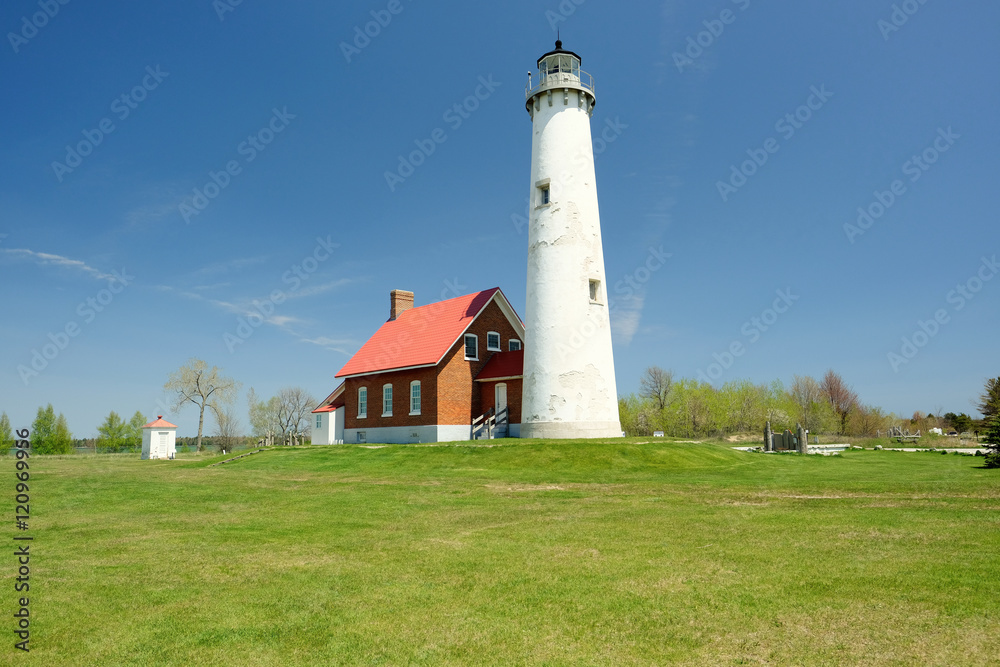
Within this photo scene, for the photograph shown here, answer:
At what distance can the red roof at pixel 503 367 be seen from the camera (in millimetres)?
32375

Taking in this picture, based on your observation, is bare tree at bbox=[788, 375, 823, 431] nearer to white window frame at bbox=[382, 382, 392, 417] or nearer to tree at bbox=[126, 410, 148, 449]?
white window frame at bbox=[382, 382, 392, 417]

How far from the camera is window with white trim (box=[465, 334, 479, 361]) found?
112 ft

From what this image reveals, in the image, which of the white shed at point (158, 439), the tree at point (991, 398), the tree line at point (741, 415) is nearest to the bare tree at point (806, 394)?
the tree line at point (741, 415)

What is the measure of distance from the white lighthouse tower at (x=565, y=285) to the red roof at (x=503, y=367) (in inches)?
122

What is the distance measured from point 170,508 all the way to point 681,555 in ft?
31.2

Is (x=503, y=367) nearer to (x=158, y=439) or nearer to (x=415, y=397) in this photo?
(x=415, y=397)

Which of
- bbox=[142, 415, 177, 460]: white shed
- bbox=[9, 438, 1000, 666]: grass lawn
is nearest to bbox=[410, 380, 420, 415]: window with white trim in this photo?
bbox=[142, 415, 177, 460]: white shed

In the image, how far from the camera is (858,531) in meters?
8.48

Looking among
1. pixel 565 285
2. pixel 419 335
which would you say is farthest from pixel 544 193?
pixel 419 335

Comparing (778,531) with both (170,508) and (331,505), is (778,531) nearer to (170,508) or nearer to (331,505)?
(331,505)

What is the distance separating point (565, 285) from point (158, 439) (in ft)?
99.3

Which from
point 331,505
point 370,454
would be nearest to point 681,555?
point 331,505

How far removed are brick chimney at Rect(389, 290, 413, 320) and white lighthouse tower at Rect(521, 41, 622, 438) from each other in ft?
45.3

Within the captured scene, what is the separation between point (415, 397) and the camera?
111 feet
